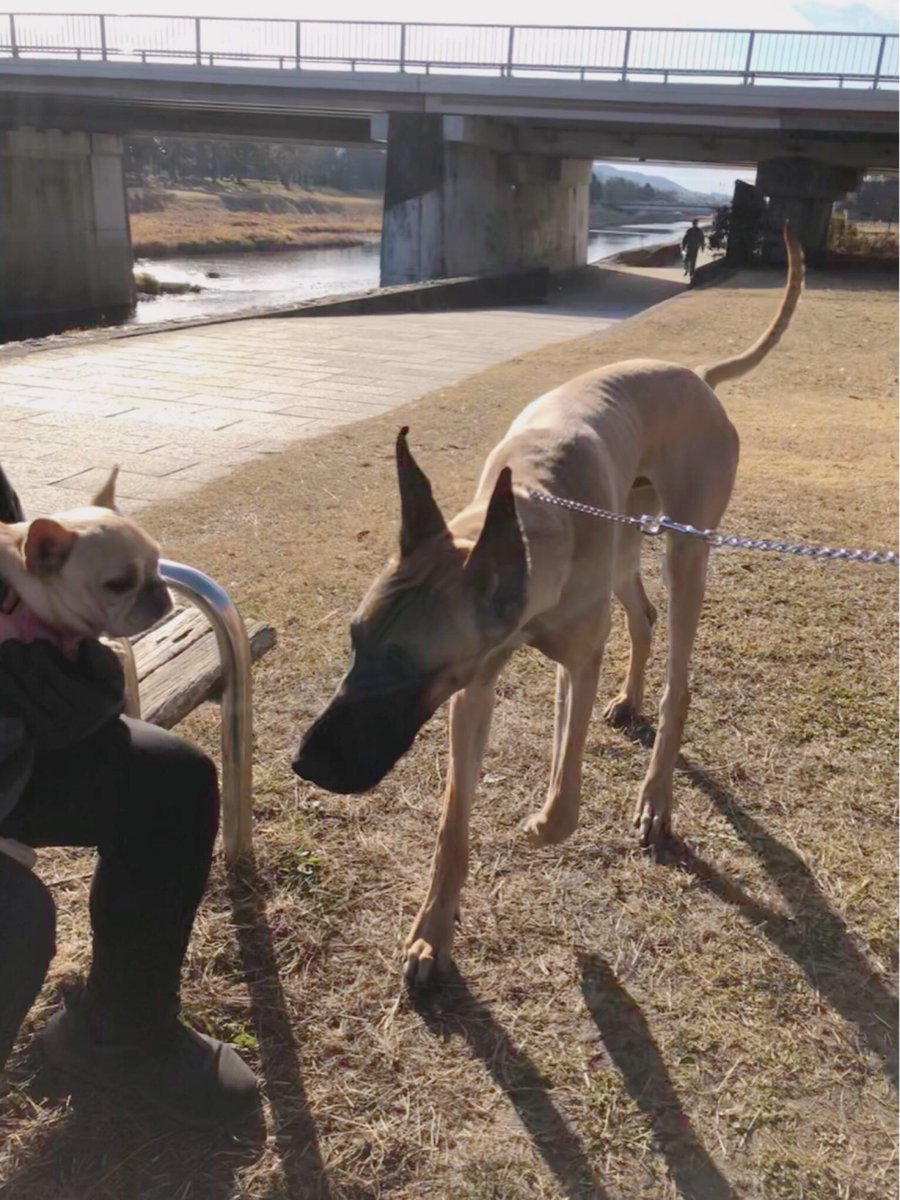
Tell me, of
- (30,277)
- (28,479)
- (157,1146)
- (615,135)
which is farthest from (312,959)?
(30,277)

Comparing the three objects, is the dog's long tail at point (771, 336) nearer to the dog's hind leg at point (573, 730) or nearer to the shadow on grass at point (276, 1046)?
the dog's hind leg at point (573, 730)

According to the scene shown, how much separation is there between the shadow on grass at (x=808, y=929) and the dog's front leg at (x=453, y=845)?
0.80 metres

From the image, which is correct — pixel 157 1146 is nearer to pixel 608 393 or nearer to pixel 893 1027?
pixel 893 1027

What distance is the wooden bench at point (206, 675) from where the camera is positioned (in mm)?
2730

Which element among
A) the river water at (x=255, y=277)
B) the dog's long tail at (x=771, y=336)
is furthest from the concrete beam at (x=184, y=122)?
the dog's long tail at (x=771, y=336)

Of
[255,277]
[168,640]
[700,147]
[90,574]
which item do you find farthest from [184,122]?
[90,574]

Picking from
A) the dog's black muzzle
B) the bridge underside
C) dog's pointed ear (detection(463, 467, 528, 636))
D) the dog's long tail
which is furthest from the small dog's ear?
the bridge underside

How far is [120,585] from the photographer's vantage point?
82.7 inches

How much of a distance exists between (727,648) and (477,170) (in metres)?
27.1

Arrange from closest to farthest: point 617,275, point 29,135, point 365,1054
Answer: point 365,1054, point 29,135, point 617,275

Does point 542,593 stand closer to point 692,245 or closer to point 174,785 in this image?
point 174,785

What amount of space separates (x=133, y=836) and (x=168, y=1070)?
537 millimetres

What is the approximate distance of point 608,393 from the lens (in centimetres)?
347

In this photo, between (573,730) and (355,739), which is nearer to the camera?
(355,739)
